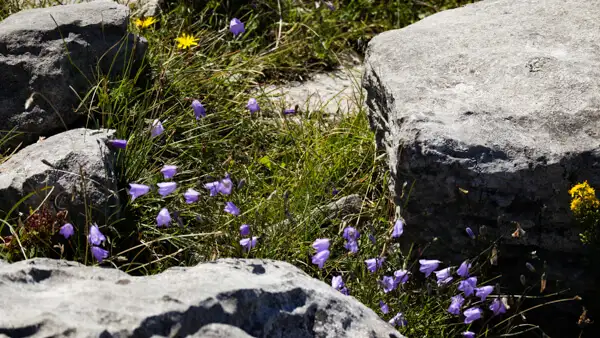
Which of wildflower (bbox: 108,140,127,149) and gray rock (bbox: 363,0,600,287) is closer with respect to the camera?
gray rock (bbox: 363,0,600,287)

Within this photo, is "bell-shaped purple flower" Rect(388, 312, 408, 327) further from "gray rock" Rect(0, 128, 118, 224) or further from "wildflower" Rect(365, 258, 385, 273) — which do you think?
"gray rock" Rect(0, 128, 118, 224)

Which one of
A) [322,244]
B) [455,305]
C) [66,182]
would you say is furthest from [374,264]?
[66,182]

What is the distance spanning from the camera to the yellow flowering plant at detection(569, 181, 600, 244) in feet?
9.96

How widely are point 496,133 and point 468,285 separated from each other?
61cm

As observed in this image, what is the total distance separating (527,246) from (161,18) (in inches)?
110

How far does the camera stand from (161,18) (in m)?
5.11

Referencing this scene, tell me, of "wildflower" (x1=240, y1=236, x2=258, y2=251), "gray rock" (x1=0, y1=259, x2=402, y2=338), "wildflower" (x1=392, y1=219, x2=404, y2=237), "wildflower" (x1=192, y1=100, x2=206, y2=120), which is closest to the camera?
"gray rock" (x1=0, y1=259, x2=402, y2=338)

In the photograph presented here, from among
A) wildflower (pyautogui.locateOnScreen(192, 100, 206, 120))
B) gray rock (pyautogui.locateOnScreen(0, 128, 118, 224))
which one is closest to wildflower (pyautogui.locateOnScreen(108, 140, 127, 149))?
gray rock (pyautogui.locateOnScreen(0, 128, 118, 224))

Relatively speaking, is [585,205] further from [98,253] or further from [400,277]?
[98,253]

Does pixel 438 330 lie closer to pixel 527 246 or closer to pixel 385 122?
pixel 527 246

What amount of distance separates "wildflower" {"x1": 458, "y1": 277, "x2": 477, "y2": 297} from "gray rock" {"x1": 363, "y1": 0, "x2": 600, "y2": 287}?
11.2 inches

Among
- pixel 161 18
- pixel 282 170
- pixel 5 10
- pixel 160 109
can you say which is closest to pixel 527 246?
pixel 282 170

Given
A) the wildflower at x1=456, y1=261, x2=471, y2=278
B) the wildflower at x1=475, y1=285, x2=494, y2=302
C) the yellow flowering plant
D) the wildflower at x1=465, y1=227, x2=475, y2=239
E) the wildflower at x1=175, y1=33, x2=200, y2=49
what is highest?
the wildflower at x1=175, y1=33, x2=200, y2=49

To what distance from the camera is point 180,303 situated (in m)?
2.21
